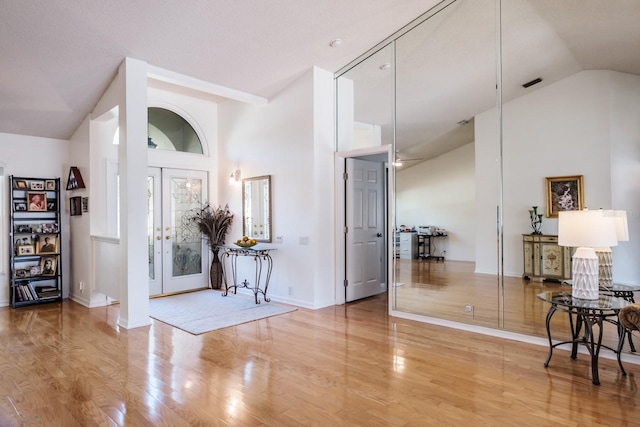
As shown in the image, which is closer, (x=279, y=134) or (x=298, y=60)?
(x=298, y=60)

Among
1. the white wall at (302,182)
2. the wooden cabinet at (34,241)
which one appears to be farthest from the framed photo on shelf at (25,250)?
the white wall at (302,182)

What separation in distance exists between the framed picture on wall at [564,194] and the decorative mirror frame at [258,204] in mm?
3730

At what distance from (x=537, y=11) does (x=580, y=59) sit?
68cm

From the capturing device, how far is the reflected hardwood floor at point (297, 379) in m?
2.43

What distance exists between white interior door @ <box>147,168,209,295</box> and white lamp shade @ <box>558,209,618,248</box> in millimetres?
5557

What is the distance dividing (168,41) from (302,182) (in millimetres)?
2375

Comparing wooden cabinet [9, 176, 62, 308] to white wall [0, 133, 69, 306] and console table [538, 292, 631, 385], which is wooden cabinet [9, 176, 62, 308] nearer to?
white wall [0, 133, 69, 306]

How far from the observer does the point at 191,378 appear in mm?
3002

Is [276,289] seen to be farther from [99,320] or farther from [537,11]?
[537,11]

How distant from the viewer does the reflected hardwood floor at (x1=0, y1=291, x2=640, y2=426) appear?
2.43 metres

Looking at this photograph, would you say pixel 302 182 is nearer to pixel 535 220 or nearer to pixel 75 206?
pixel 535 220

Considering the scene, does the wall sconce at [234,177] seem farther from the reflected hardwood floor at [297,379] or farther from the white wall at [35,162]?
the reflected hardwood floor at [297,379]

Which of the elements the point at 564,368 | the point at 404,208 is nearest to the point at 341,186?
the point at 404,208

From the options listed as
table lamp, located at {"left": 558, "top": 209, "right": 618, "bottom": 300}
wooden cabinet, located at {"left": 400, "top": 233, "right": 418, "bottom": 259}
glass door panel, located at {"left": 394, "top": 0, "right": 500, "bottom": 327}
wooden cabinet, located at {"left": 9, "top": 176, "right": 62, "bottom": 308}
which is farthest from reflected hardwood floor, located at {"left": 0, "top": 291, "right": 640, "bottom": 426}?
wooden cabinet, located at {"left": 9, "top": 176, "right": 62, "bottom": 308}
